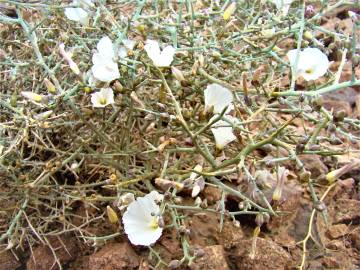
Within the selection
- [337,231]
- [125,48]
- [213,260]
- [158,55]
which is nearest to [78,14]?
[125,48]

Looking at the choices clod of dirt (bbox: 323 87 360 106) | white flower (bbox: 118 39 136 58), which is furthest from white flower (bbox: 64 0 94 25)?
clod of dirt (bbox: 323 87 360 106)

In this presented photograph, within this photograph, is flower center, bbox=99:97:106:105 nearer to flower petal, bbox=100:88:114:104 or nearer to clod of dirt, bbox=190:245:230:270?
flower petal, bbox=100:88:114:104

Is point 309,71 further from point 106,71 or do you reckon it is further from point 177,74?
point 106,71

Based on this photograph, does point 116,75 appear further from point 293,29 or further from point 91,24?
Result: point 293,29

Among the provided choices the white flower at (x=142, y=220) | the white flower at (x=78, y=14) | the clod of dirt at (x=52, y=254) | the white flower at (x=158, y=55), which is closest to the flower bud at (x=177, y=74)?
the white flower at (x=158, y=55)

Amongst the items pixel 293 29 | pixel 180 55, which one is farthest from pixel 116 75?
pixel 293 29

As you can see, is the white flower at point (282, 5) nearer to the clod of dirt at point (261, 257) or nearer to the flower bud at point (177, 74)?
the flower bud at point (177, 74)

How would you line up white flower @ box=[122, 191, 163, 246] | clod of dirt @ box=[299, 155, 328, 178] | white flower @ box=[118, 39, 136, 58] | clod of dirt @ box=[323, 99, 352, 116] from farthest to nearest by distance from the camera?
clod of dirt @ box=[323, 99, 352, 116] → clod of dirt @ box=[299, 155, 328, 178] → white flower @ box=[118, 39, 136, 58] → white flower @ box=[122, 191, 163, 246]
